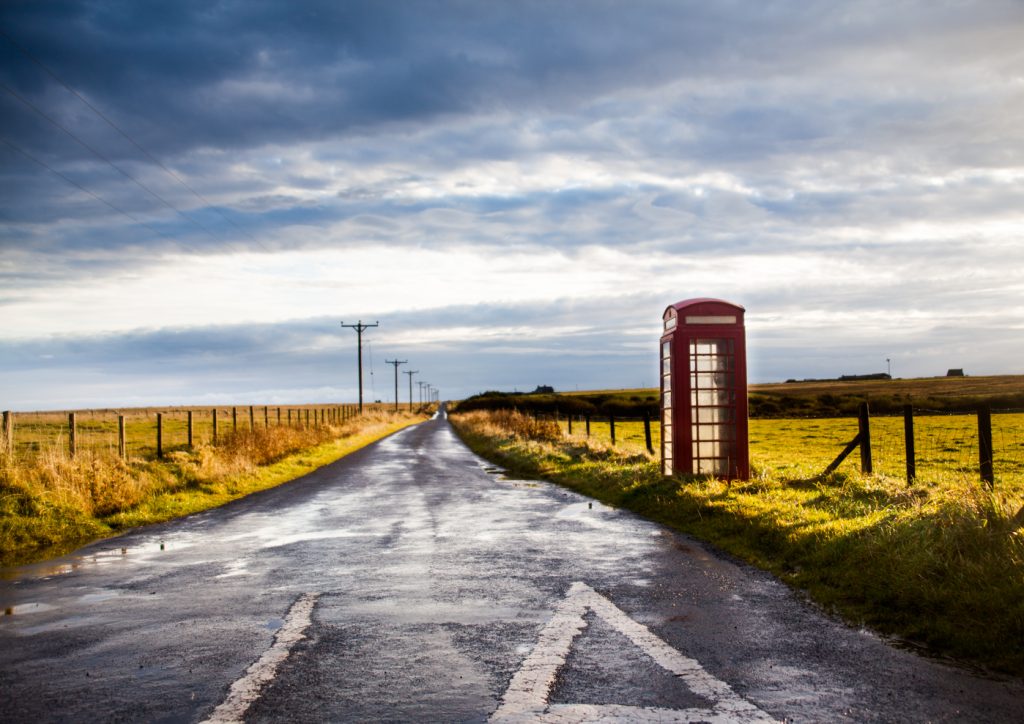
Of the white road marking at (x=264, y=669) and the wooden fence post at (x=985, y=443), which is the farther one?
the wooden fence post at (x=985, y=443)

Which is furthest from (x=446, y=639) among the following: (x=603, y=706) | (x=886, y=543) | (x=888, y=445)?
(x=888, y=445)

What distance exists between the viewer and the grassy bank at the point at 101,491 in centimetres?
1194

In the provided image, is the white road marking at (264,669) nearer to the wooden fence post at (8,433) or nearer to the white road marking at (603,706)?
the white road marking at (603,706)

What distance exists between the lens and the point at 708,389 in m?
15.1

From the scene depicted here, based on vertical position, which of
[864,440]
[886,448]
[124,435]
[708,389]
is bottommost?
[886,448]

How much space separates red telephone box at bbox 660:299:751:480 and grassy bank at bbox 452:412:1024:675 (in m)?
0.63

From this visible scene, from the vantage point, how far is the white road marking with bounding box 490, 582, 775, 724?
4.32 metres

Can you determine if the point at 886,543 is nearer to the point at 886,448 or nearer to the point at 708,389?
the point at 708,389

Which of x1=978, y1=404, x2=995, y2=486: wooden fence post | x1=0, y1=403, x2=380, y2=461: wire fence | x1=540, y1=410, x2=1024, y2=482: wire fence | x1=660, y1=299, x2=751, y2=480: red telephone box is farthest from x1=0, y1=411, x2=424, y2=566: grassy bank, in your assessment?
x1=978, y1=404, x2=995, y2=486: wooden fence post

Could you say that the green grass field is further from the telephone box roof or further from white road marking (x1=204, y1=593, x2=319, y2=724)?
white road marking (x1=204, y1=593, x2=319, y2=724)

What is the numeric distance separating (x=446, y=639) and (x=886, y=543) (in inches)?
193

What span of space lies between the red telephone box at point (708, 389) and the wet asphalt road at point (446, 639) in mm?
4210

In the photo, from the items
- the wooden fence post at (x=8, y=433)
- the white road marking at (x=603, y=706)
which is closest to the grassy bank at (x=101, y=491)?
the wooden fence post at (x=8, y=433)

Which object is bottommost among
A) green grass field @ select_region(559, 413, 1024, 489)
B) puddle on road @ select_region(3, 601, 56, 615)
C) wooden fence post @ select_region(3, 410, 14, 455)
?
green grass field @ select_region(559, 413, 1024, 489)
